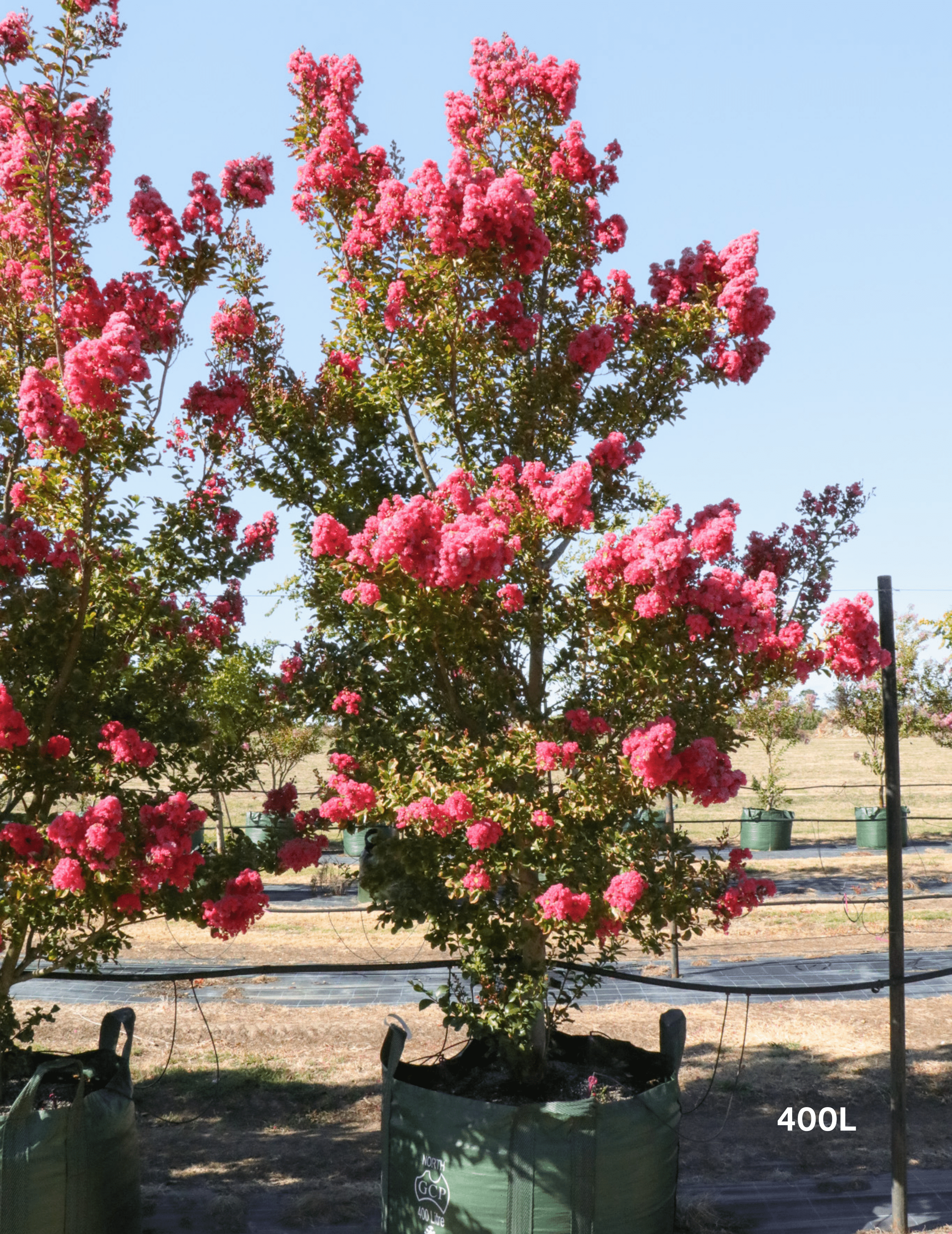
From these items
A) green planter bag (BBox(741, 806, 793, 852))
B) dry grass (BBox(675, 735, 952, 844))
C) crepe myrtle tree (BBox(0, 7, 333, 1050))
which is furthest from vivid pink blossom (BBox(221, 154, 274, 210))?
green planter bag (BBox(741, 806, 793, 852))

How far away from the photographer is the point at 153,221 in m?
6.00

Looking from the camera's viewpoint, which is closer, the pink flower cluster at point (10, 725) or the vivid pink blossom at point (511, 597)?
the pink flower cluster at point (10, 725)

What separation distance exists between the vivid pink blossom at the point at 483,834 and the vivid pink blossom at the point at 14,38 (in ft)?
14.9

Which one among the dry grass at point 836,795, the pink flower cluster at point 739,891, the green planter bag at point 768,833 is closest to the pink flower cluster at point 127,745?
the pink flower cluster at point 739,891

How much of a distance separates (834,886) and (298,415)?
14316 millimetres

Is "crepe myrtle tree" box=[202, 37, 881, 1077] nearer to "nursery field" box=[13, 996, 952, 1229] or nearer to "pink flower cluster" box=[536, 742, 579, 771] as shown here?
"pink flower cluster" box=[536, 742, 579, 771]

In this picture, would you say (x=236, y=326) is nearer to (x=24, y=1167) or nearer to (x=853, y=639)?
(x=853, y=639)

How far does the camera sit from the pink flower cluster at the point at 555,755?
5.19 meters

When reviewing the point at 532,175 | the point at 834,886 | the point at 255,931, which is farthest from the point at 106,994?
the point at 834,886

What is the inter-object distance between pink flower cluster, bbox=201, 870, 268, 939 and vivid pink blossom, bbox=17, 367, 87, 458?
228cm

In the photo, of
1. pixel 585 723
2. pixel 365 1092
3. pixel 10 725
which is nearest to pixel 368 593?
pixel 585 723

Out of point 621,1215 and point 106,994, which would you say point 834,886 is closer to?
point 106,994

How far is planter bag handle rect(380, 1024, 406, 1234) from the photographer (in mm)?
6008

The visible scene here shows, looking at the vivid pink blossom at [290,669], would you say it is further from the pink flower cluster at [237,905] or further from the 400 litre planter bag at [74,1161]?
the 400 litre planter bag at [74,1161]
